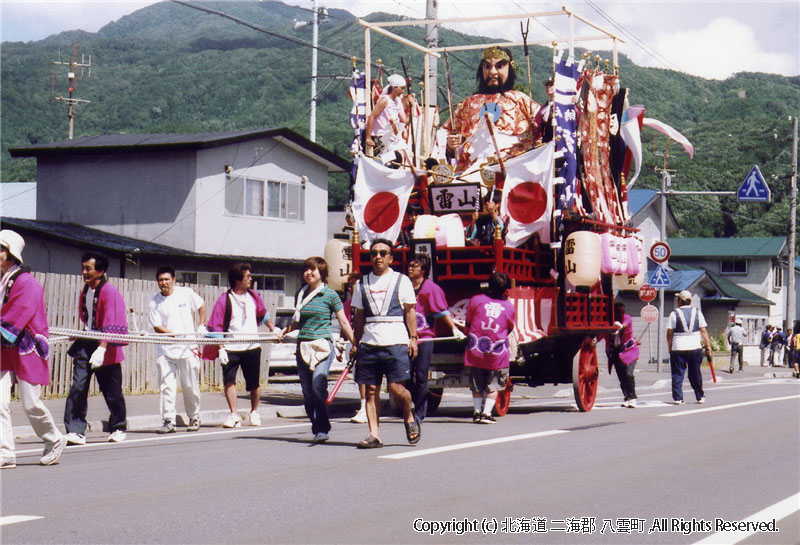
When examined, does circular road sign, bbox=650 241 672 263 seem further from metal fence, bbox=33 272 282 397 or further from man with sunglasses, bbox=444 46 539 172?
man with sunglasses, bbox=444 46 539 172

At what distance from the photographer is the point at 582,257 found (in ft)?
47.7

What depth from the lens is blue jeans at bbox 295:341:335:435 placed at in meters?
10.8

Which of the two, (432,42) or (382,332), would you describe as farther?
(432,42)

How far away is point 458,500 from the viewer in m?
7.59

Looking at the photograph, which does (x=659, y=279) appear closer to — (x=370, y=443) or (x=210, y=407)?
(x=210, y=407)

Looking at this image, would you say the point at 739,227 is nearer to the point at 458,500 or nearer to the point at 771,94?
the point at 771,94

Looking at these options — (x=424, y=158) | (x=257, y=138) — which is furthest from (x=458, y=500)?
(x=257, y=138)

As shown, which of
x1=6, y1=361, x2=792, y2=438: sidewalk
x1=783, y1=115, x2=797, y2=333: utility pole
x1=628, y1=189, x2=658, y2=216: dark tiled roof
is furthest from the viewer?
x1=628, y1=189, x2=658, y2=216: dark tiled roof

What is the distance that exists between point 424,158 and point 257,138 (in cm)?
1581

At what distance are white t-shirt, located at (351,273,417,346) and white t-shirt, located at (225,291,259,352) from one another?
3.31m

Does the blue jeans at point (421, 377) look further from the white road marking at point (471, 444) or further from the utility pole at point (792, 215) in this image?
the utility pole at point (792, 215)

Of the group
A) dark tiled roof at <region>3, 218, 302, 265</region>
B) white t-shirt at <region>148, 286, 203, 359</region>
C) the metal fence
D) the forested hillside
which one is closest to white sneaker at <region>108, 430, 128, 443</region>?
white t-shirt at <region>148, 286, 203, 359</region>

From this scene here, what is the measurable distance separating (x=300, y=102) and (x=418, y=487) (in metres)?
108

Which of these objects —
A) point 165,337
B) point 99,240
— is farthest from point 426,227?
point 99,240
